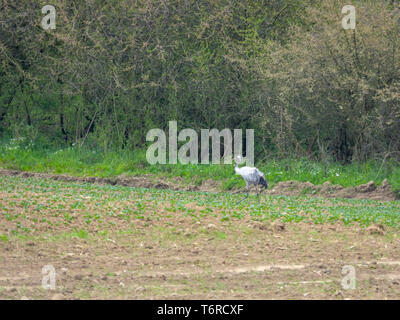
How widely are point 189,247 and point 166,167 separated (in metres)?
9.34

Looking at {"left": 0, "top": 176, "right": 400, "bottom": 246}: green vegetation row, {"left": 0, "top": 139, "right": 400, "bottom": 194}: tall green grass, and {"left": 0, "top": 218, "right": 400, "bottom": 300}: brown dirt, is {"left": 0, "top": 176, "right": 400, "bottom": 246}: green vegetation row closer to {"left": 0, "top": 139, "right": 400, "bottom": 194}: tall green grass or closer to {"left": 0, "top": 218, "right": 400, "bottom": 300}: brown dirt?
{"left": 0, "top": 218, "right": 400, "bottom": 300}: brown dirt

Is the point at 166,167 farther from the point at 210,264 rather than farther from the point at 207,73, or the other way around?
the point at 210,264

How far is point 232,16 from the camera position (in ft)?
67.2

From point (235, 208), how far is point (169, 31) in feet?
29.7

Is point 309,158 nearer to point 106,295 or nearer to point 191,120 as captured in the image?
point 191,120

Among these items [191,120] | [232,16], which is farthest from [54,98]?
[232,16]

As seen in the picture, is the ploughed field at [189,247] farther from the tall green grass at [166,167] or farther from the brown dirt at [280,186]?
the tall green grass at [166,167]

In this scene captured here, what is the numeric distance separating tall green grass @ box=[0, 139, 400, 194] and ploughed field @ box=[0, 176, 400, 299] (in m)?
2.98

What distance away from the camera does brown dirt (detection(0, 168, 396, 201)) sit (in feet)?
55.0

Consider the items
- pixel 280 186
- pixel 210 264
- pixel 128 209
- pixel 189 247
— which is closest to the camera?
pixel 210 264

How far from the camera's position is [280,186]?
1755 cm

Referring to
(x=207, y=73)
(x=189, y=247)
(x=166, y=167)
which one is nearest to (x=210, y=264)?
(x=189, y=247)

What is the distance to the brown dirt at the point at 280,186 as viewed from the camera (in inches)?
659

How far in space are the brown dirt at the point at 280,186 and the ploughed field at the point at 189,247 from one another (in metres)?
1.89
